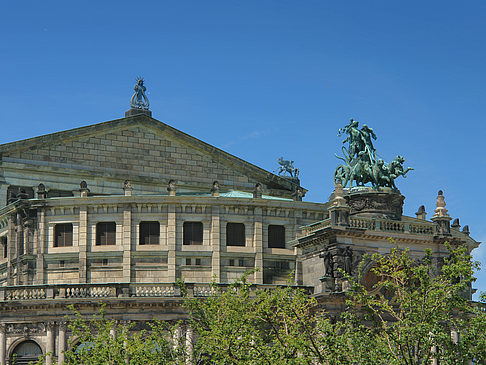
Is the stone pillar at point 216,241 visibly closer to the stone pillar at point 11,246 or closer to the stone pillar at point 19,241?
the stone pillar at point 19,241

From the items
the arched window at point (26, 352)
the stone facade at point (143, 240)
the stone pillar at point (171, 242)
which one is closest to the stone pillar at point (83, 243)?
the stone facade at point (143, 240)

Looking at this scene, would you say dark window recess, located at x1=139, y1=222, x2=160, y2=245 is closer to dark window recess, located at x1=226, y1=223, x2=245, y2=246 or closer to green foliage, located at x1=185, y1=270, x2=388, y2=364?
dark window recess, located at x1=226, y1=223, x2=245, y2=246

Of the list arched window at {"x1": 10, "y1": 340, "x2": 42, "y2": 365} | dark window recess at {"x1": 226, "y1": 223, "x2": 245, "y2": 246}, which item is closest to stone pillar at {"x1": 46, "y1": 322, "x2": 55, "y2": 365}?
arched window at {"x1": 10, "y1": 340, "x2": 42, "y2": 365}

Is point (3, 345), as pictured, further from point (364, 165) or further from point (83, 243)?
point (364, 165)

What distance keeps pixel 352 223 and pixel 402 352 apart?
25.8m

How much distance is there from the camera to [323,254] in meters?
77.9

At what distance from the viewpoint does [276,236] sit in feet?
276

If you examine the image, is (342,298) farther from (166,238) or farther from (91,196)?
(91,196)

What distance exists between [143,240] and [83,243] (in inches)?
189

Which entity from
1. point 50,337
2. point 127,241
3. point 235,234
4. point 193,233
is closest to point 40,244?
point 127,241

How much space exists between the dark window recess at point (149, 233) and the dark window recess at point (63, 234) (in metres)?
5.76

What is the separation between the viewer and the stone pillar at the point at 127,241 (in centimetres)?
8056

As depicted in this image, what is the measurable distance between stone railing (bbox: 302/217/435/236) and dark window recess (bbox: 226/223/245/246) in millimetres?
5790

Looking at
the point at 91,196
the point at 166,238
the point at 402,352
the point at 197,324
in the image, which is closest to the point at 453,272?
the point at 402,352
